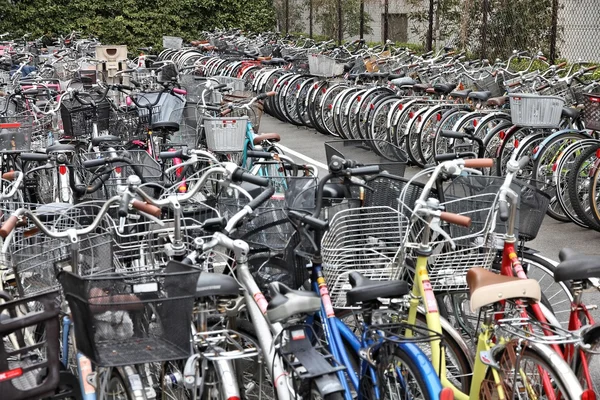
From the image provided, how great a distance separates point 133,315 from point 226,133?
12.0 ft

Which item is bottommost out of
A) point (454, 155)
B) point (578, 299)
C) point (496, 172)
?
point (496, 172)

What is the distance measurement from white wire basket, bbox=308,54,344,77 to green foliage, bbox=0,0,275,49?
13.6 meters

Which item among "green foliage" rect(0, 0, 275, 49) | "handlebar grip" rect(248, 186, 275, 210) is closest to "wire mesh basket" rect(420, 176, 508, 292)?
"handlebar grip" rect(248, 186, 275, 210)

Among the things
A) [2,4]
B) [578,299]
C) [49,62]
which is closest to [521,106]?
[578,299]

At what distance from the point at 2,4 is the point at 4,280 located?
21.0 m

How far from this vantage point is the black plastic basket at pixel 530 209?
4.25 meters

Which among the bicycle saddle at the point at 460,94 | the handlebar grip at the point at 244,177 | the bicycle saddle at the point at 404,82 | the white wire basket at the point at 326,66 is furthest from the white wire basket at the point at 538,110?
the white wire basket at the point at 326,66

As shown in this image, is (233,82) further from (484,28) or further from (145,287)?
(145,287)

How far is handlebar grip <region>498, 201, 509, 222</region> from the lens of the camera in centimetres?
362

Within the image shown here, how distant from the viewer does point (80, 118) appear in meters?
7.59

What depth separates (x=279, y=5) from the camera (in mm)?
26094

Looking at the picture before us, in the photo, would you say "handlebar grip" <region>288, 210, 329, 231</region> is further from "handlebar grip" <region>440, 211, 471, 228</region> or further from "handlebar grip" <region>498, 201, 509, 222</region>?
"handlebar grip" <region>498, 201, 509, 222</region>

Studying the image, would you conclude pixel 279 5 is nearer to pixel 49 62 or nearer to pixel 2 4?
pixel 2 4

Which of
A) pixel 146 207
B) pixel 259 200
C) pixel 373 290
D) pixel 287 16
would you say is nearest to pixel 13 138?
pixel 146 207
